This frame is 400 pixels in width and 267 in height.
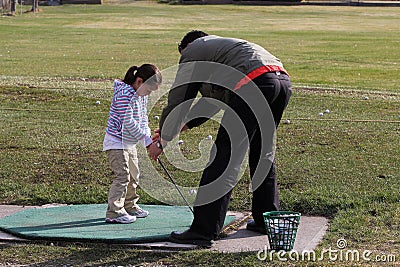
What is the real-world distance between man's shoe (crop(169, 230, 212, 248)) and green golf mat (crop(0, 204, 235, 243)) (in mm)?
143

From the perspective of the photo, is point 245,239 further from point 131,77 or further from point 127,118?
point 131,77

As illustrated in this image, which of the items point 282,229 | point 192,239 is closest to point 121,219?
point 192,239

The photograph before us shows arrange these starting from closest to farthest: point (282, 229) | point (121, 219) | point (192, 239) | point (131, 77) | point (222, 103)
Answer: point (282, 229) < point (192, 239) < point (222, 103) < point (131, 77) < point (121, 219)

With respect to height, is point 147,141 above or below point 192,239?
above

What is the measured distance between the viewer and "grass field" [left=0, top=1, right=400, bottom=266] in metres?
5.38

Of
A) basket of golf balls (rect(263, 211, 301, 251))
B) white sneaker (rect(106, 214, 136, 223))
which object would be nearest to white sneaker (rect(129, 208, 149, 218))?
white sneaker (rect(106, 214, 136, 223))

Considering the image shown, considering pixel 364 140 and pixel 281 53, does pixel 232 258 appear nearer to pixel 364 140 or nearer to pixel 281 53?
pixel 364 140

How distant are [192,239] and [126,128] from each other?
3.20ft

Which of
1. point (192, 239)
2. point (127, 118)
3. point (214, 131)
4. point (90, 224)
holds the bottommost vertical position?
point (214, 131)

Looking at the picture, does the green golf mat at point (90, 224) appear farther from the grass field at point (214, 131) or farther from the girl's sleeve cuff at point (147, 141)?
the girl's sleeve cuff at point (147, 141)

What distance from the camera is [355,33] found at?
35.0 metres

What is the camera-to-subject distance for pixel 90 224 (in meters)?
5.88

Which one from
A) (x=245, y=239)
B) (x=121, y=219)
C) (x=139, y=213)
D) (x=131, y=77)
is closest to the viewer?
(x=245, y=239)

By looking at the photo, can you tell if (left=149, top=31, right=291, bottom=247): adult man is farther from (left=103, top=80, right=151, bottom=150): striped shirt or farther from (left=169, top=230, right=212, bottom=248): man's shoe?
(left=103, top=80, right=151, bottom=150): striped shirt
